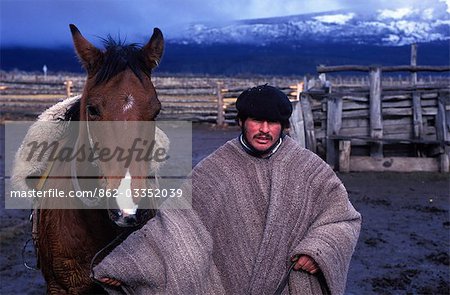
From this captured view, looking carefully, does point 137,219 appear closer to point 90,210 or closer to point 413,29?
point 90,210

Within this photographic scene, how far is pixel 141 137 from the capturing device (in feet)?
8.17

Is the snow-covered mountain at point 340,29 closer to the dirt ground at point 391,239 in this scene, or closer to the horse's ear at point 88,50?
the dirt ground at point 391,239

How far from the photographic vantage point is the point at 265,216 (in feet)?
9.68

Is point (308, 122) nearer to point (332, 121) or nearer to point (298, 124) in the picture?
point (298, 124)

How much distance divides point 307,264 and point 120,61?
1317mm

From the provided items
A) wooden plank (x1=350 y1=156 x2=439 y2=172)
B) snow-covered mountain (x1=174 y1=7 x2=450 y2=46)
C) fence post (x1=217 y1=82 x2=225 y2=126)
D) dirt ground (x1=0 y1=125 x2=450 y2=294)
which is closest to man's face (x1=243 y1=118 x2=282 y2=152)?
dirt ground (x1=0 y1=125 x2=450 y2=294)

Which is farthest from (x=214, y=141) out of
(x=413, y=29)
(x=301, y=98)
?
(x=413, y=29)

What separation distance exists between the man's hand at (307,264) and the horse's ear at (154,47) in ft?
4.00

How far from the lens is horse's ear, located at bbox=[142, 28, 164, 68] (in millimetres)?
2859

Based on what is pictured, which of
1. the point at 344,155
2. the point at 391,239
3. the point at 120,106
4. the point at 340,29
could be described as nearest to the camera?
the point at 120,106

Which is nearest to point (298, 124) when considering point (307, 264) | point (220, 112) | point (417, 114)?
point (417, 114)

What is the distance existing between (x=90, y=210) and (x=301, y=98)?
7.49m

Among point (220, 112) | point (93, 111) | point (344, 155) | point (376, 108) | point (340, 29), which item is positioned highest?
point (340, 29)

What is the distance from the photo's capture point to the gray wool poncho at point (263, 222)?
107 inches
